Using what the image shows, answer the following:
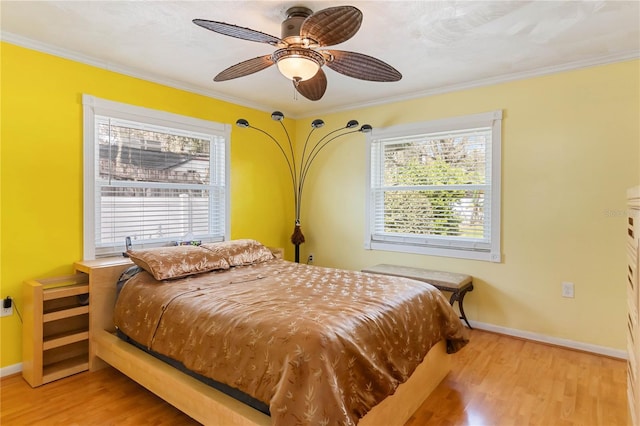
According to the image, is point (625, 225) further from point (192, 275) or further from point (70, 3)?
point (70, 3)

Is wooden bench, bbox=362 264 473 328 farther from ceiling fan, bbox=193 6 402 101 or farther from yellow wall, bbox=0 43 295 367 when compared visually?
yellow wall, bbox=0 43 295 367

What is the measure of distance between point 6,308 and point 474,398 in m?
3.26

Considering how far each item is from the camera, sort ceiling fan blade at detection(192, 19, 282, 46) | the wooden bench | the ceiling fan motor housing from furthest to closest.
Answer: the wooden bench → the ceiling fan motor housing → ceiling fan blade at detection(192, 19, 282, 46)

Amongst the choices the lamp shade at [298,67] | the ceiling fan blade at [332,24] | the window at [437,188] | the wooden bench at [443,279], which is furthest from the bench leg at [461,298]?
the ceiling fan blade at [332,24]

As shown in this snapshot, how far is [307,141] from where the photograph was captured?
475cm

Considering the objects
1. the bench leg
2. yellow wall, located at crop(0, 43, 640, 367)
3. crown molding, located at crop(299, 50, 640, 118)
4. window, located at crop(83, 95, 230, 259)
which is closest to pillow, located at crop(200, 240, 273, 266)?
window, located at crop(83, 95, 230, 259)

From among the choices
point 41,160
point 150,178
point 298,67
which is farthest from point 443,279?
point 41,160

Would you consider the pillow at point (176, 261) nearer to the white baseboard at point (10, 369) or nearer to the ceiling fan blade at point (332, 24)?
the white baseboard at point (10, 369)

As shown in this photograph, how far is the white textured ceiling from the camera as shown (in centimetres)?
214

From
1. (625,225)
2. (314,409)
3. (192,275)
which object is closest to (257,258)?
(192,275)

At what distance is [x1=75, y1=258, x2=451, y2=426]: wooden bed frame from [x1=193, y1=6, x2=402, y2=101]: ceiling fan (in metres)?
1.77

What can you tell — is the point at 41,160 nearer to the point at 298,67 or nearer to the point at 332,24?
the point at 298,67

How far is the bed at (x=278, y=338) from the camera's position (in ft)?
4.99

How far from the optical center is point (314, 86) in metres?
2.50
